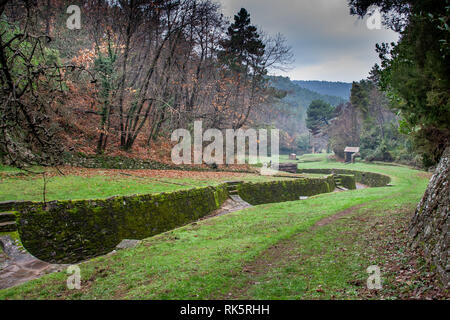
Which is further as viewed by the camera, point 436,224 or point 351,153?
point 351,153

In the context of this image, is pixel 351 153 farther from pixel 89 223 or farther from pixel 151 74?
pixel 89 223

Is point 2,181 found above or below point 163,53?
below

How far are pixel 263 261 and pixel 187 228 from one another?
14.6 feet

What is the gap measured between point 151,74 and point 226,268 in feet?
56.8

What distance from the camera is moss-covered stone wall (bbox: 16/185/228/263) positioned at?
7.99m

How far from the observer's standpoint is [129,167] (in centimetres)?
1902

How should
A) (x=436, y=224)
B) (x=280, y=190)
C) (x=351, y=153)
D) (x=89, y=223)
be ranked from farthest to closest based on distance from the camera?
(x=351, y=153), (x=280, y=190), (x=89, y=223), (x=436, y=224)

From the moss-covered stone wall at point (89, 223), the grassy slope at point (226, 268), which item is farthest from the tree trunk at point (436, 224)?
the moss-covered stone wall at point (89, 223)

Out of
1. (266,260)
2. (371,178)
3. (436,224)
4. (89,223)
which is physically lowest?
(371,178)

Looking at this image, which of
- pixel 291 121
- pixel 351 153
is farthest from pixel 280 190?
pixel 291 121

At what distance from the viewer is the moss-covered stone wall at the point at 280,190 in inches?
712

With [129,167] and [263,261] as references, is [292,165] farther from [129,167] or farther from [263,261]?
[263,261]

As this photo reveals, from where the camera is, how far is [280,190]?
19.9 metres
